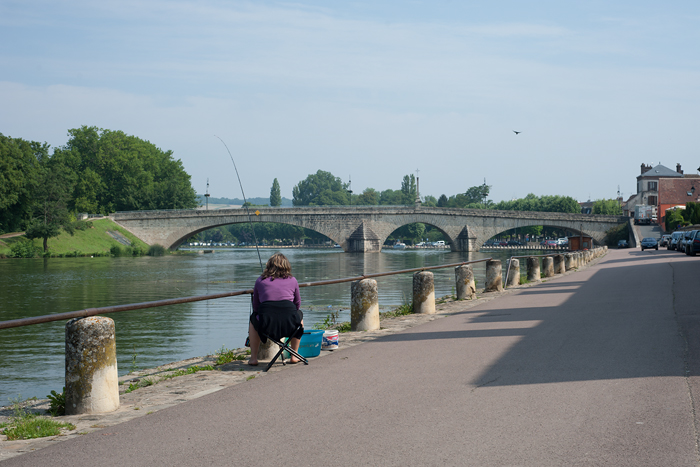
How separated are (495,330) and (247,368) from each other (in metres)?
4.45

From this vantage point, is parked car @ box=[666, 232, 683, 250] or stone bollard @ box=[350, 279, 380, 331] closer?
stone bollard @ box=[350, 279, 380, 331]

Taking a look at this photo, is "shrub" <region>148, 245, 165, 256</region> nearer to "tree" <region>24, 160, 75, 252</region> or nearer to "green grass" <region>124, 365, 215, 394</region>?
"tree" <region>24, 160, 75, 252</region>

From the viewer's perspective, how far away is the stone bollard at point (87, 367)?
6.11m

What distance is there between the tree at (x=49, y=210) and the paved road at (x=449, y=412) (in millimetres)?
61756

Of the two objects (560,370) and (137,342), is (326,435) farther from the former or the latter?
(137,342)

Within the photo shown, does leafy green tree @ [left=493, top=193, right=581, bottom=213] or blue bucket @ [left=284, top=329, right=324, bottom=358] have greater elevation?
leafy green tree @ [left=493, top=193, right=581, bottom=213]

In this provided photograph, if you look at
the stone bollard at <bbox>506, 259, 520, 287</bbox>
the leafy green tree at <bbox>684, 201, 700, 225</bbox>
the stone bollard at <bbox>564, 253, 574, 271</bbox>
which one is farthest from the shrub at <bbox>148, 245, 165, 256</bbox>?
the stone bollard at <bbox>506, 259, 520, 287</bbox>

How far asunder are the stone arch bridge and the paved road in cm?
7800

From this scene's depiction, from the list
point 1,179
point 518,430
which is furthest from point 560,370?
point 1,179

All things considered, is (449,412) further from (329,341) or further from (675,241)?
(675,241)

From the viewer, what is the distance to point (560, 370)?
7340mm

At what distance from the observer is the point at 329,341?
9.24 metres

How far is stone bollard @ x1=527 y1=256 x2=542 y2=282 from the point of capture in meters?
23.7

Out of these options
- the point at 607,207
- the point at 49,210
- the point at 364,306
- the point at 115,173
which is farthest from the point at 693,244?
the point at 607,207
